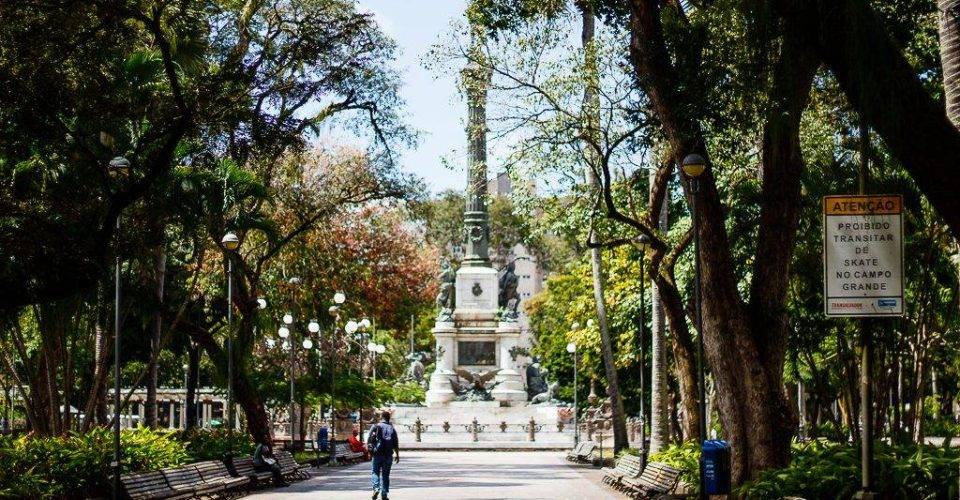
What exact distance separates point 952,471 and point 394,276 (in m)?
40.0

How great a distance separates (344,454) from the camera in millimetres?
43312

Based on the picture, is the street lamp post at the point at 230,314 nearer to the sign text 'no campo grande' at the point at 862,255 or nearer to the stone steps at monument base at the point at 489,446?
the sign text 'no campo grande' at the point at 862,255

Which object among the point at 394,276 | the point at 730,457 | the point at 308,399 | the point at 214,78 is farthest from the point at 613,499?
the point at 394,276

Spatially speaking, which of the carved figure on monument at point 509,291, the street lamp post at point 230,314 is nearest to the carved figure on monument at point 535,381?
the carved figure on monument at point 509,291

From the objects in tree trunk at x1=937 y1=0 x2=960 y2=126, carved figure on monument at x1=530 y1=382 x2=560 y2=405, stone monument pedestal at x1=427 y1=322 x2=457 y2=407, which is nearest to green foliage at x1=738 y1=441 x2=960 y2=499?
tree trunk at x1=937 y1=0 x2=960 y2=126

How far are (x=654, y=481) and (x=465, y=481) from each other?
24.6ft

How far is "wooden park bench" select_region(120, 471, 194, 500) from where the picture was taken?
21141mm

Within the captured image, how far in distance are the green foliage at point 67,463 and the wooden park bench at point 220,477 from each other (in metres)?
0.75

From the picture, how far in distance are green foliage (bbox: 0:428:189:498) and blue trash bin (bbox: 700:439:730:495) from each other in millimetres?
8770

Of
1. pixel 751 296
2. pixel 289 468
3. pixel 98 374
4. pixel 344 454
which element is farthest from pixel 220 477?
pixel 344 454

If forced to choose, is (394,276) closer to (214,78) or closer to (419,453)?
(419,453)

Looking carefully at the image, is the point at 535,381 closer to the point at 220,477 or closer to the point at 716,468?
the point at 220,477

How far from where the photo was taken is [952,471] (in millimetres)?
15141

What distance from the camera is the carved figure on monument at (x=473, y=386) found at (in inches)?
2606
